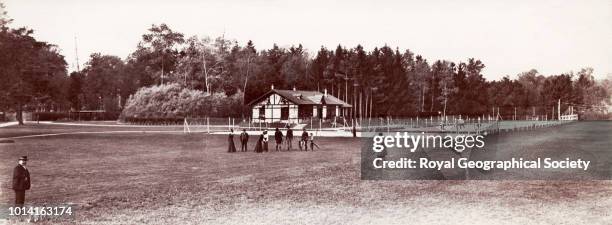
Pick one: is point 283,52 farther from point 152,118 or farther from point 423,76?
point 152,118

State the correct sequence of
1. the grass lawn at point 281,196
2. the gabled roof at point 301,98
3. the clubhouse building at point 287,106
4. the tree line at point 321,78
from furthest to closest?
1. the tree line at point 321,78
2. the gabled roof at point 301,98
3. the clubhouse building at point 287,106
4. the grass lawn at point 281,196

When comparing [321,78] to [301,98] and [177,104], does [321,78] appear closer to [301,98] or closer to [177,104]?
[301,98]

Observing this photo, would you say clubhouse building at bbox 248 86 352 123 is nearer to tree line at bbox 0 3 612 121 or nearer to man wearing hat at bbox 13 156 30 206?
tree line at bbox 0 3 612 121

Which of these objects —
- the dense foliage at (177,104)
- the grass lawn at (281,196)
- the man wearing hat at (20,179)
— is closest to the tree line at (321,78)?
the dense foliage at (177,104)

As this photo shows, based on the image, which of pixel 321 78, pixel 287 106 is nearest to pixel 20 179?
pixel 287 106

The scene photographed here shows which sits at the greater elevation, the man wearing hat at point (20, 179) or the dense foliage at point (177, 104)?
the dense foliage at point (177, 104)

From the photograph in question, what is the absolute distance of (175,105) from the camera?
68.4 m

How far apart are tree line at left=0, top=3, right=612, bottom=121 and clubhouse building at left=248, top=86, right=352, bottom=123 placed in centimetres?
294

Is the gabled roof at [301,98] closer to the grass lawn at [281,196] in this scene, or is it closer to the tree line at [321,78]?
the tree line at [321,78]

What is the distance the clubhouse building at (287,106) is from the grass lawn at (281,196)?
150ft

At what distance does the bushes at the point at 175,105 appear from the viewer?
67.9 m

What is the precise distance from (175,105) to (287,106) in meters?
15.1

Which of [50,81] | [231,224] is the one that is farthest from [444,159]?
[50,81]

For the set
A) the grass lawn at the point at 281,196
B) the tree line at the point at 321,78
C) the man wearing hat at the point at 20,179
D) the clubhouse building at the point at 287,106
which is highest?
the tree line at the point at 321,78
